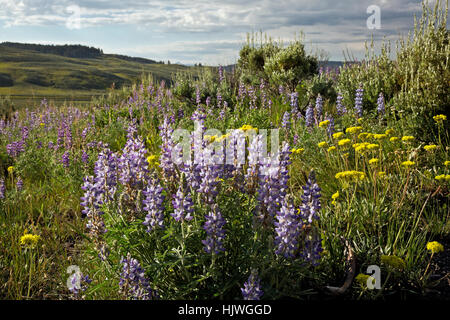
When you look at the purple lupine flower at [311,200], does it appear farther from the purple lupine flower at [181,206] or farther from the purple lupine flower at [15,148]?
the purple lupine flower at [15,148]

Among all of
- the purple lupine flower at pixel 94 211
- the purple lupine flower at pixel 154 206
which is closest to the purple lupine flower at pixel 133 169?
the purple lupine flower at pixel 94 211

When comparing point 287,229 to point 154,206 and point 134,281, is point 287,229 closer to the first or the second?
point 154,206

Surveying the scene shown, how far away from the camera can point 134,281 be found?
1896 mm

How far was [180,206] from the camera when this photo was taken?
6.36ft

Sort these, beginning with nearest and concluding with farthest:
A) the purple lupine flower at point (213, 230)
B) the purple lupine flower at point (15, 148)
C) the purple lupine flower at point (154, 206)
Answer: the purple lupine flower at point (213, 230) < the purple lupine flower at point (154, 206) < the purple lupine flower at point (15, 148)

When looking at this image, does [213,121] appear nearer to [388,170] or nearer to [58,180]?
[58,180]

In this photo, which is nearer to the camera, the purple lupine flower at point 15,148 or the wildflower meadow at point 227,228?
the wildflower meadow at point 227,228

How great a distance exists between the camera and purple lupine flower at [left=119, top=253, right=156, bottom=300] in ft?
6.15

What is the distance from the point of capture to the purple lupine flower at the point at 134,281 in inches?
73.8

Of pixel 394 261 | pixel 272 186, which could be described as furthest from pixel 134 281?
pixel 394 261

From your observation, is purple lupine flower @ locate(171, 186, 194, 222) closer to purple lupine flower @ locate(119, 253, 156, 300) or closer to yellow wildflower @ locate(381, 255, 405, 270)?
purple lupine flower @ locate(119, 253, 156, 300)

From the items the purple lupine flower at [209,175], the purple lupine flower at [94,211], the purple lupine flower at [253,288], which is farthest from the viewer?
the purple lupine flower at [94,211]

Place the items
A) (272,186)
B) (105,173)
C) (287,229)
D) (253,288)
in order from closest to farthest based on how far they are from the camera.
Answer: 1. (253,288)
2. (287,229)
3. (272,186)
4. (105,173)
